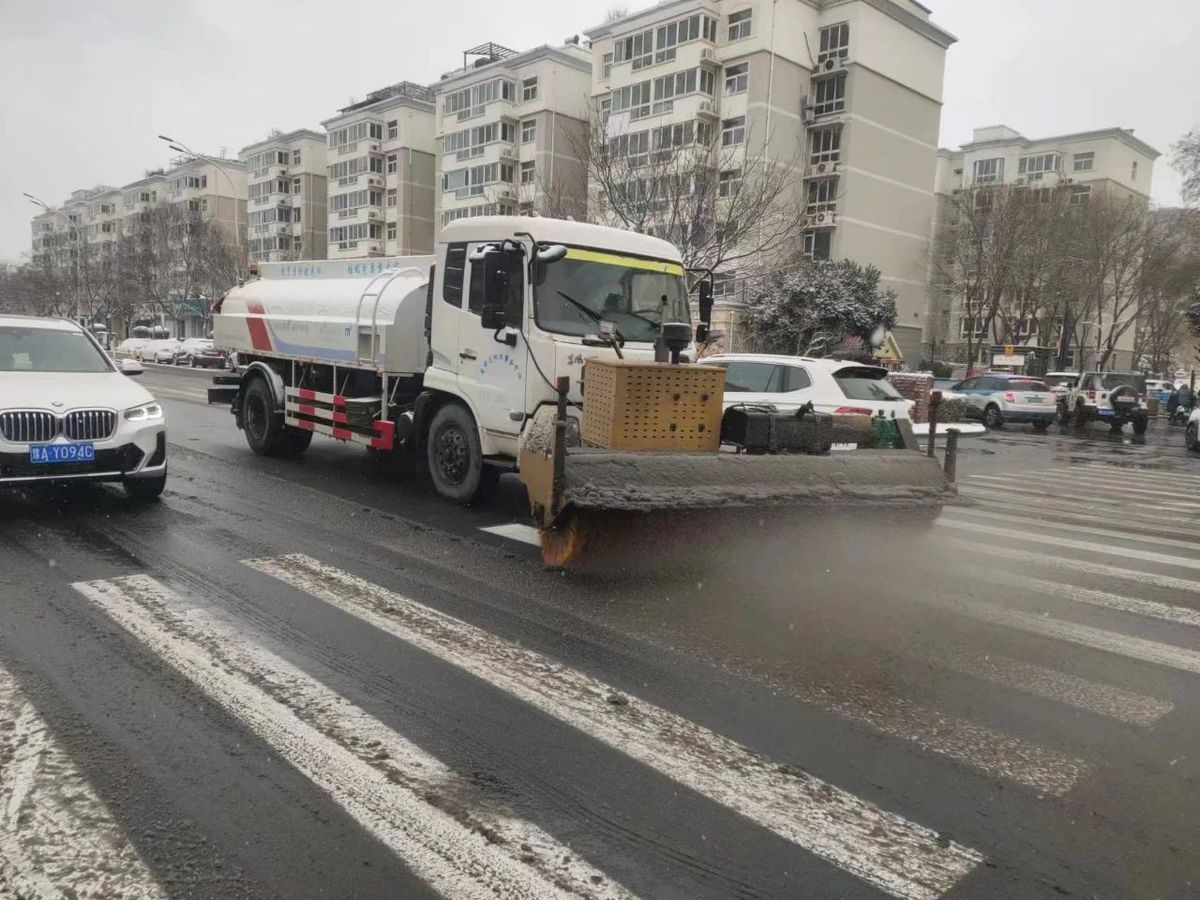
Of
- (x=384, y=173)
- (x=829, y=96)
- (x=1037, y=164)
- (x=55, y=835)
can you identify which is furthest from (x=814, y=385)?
(x=1037, y=164)

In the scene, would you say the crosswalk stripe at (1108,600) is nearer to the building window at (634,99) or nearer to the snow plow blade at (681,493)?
the snow plow blade at (681,493)

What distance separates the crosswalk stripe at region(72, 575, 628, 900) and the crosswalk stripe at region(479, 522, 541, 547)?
111 inches

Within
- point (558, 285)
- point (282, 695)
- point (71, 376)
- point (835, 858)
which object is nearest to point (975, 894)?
point (835, 858)

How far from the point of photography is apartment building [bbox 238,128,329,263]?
249 ft

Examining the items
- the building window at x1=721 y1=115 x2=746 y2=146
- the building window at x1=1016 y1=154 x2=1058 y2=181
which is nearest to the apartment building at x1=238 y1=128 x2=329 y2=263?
the building window at x1=721 y1=115 x2=746 y2=146

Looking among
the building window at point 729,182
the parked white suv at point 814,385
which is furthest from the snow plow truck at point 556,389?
the building window at point 729,182

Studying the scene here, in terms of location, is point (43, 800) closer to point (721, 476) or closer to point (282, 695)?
point (282, 695)

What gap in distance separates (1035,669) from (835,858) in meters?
2.43

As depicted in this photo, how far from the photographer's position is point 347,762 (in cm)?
326

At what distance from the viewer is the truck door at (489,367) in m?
7.37

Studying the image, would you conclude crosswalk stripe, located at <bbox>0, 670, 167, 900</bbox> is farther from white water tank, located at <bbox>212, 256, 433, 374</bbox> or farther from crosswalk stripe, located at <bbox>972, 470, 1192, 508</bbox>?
crosswalk stripe, located at <bbox>972, 470, 1192, 508</bbox>

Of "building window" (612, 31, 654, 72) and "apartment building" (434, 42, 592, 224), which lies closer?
"building window" (612, 31, 654, 72)

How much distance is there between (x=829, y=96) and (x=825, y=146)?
8.23 feet

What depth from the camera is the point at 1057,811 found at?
123 inches
